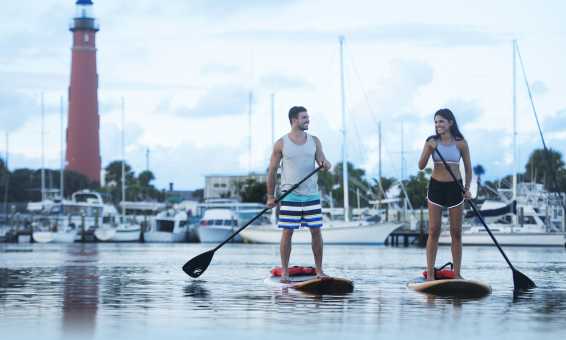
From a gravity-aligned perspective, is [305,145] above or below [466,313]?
above

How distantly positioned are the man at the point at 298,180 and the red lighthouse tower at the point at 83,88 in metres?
109

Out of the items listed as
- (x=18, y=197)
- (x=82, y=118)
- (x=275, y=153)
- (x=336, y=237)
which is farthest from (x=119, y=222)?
(x=275, y=153)

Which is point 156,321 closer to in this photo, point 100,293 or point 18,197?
point 100,293

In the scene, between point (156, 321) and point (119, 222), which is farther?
point (119, 222)

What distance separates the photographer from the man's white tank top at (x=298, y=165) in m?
13.7

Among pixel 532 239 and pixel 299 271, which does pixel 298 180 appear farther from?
pixel 532 239

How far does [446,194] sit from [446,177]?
0.62 feet

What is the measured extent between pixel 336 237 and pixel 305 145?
2028 inches

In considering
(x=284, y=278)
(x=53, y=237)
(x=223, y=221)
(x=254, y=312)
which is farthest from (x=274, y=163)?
(x=53, y=237)

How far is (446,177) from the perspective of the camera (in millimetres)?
13109

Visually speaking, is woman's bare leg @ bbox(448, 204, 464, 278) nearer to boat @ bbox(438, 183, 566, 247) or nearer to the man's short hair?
the man's short hair

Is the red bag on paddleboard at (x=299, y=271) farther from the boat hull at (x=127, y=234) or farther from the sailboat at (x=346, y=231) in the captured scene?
the boat hull at (x=127, y=234)

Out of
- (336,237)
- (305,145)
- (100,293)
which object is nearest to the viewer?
(100,293)

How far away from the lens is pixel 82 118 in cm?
12169
